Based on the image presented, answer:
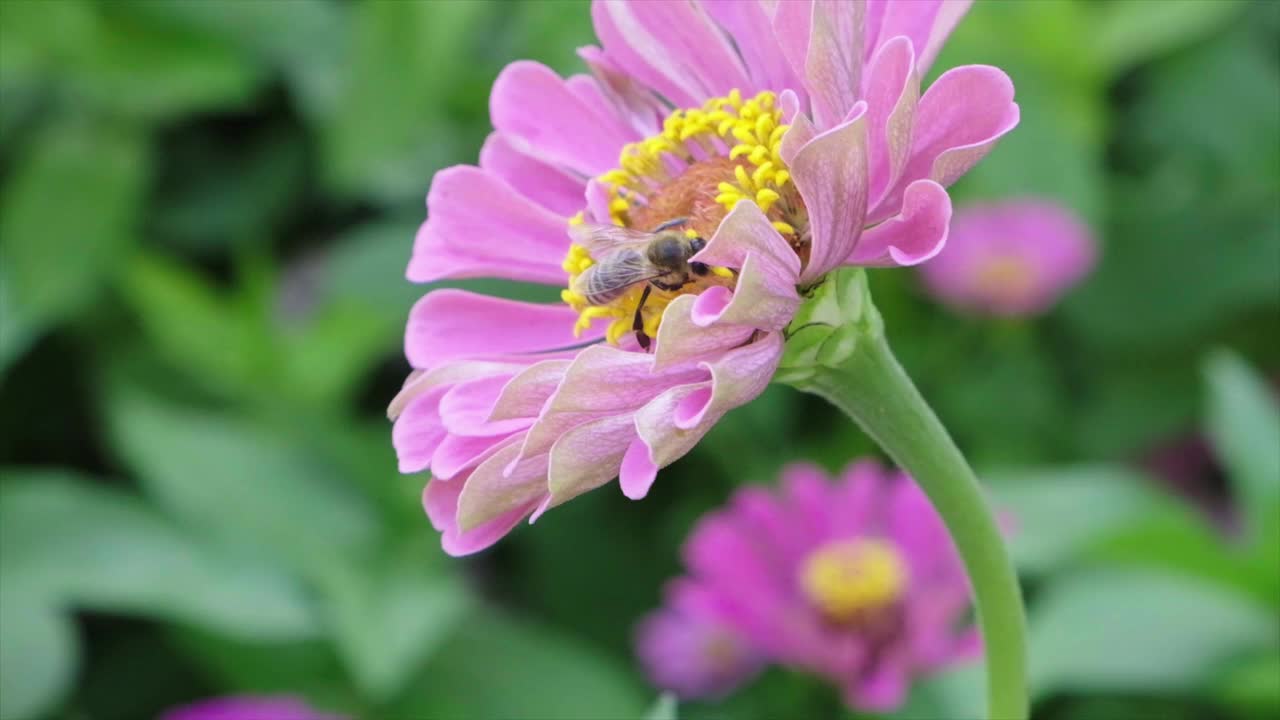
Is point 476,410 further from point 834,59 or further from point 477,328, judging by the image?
point 834,59

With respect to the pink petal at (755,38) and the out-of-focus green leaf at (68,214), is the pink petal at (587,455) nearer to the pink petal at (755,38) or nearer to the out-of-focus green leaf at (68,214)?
the pink petal at (755,38)

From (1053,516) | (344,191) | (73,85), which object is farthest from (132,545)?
(1053,516)

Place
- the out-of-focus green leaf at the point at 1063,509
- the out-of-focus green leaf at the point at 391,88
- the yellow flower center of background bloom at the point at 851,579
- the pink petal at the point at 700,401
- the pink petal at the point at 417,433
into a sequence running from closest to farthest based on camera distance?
1. the pink petal at the point at 700,401
2. the pink petal at the point at 417,433
3. the out-of-focus green leaf at the point at 1063,509
4. the yellow flower center of background bloom at the point at 851,579
5. the out-of-focus green leaf at the point at 391,88

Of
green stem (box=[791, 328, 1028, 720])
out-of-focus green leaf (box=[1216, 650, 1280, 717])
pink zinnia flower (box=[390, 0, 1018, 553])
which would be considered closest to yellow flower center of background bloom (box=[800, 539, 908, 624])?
out-of-focus green leaf (box=[1216, 650, 1280, 717])

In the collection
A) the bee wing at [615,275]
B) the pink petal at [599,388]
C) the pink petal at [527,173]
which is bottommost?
the pink petal at [599,388]

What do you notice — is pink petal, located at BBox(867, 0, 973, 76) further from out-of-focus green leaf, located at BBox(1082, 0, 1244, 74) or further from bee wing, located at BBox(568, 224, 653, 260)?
out-of-focus green leaf, located at BBox(1082, 0, 1244, 74)

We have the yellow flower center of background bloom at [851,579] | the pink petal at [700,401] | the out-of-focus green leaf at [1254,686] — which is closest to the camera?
the pink petal at [700,401]

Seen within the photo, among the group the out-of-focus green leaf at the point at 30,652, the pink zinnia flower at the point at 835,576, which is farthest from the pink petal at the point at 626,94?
the out-of-focus green leaf at the point at 30,652
